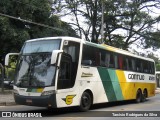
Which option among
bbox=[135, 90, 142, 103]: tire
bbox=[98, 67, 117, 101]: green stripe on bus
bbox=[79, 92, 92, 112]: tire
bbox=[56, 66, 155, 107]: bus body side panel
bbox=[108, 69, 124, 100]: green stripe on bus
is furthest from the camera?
bbox=[135, 90, 142, 103]: tire

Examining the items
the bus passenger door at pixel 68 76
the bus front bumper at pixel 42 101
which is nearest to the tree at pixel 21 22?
the bus passenger door at pixel 68 76

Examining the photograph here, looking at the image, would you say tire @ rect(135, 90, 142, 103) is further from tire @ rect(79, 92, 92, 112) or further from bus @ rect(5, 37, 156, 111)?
tire @ rect(79, 92, 92, 112)

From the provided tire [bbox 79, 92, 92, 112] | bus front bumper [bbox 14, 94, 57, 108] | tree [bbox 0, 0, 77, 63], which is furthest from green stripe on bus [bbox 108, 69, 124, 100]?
tree [bbox 0, 0, 77, 63]

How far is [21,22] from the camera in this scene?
28.0 m

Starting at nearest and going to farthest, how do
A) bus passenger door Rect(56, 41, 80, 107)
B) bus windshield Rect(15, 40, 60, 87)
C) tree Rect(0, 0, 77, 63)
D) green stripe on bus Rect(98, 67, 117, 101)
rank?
bus windshield Rect(15, 40, 60, 87) < bus passenger door Rect(56, 41, 80, 107) < green stripe on bus Rect(98, 67, 117, 101) < tree Rect(0, 0, 77, 63)

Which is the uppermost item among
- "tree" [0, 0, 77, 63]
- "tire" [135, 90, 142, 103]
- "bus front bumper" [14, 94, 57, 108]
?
"tree" [0, 0, 77, 63]

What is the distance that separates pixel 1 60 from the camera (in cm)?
3059

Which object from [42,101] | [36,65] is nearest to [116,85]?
[36,65]

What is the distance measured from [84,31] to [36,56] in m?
28.2

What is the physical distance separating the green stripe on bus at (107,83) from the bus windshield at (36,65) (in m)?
3.71

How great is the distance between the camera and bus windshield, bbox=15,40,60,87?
14188mm

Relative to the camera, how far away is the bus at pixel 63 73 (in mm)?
14087

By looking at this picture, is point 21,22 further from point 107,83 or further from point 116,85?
point 107,83

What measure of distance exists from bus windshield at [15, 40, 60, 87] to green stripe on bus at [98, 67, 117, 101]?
371 centimetres
